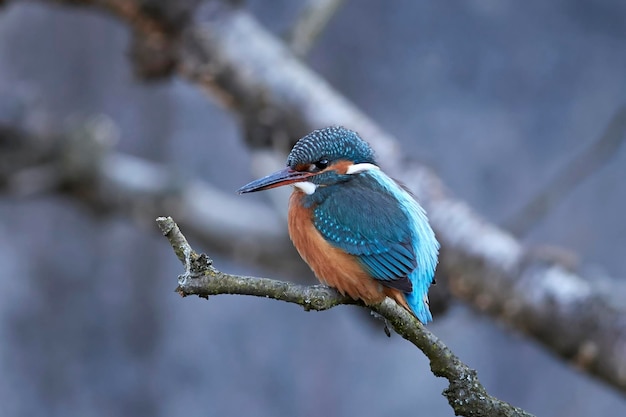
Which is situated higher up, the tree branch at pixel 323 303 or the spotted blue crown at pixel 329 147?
the spotted blue crown at pixel 329 147

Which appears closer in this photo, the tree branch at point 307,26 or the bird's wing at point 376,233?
the bird's wing at point 376,233

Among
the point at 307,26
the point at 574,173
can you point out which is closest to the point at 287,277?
the point at 307,26

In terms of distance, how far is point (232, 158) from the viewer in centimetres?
454

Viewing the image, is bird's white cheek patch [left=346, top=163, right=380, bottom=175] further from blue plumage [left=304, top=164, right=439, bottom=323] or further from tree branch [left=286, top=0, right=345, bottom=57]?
tree branch [left=286, top=0, right=345, bottom=57]

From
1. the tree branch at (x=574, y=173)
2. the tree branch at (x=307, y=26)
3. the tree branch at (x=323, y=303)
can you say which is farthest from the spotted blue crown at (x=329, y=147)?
the tree branch at (x=574, y=173)

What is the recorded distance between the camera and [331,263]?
148 centimetres

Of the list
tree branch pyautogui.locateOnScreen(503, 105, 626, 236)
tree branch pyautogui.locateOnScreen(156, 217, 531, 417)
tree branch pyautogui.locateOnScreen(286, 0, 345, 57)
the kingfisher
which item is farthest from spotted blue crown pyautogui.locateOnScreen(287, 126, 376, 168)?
tree branch pyautogui.locateOnScreen(503, 105, 626, 236)

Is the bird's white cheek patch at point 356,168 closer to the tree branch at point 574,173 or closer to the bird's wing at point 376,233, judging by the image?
the bird's wing at point 376,233

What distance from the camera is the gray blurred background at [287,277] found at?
4.18 metres

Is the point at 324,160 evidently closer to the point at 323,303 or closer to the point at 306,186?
the point at 306,186

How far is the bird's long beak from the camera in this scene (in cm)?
134

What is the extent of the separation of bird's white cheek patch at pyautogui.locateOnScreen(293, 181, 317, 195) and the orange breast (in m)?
0.02

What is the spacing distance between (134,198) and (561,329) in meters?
1.95

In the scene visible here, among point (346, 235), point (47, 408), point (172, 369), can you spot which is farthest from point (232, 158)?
point (346, 235)
